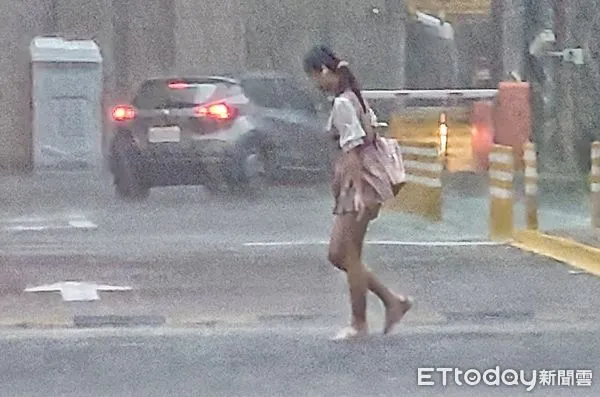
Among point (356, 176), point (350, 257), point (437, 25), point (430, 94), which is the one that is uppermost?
point (437, 25)

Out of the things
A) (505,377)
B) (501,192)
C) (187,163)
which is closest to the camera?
(505,377)

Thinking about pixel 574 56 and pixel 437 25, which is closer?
pixel 437 25

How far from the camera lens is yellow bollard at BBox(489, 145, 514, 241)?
6652mm

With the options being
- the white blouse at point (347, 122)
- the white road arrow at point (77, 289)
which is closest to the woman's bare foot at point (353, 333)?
the white blouse at point (347, 122)

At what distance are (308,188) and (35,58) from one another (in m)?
1.21

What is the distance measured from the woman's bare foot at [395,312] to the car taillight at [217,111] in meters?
1.05

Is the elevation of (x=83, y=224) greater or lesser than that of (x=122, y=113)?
lesser

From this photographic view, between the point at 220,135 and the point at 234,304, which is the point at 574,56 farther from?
the point at 234,304

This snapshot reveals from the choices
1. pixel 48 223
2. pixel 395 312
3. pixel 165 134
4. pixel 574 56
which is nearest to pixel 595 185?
pixel 574 56

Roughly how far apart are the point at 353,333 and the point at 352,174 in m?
0.71

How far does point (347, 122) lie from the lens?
6336mm

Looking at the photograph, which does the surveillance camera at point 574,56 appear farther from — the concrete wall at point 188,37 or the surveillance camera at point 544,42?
the concrete wall at point 188,37

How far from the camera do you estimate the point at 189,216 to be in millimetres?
6543

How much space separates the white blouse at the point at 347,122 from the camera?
6.32 m
